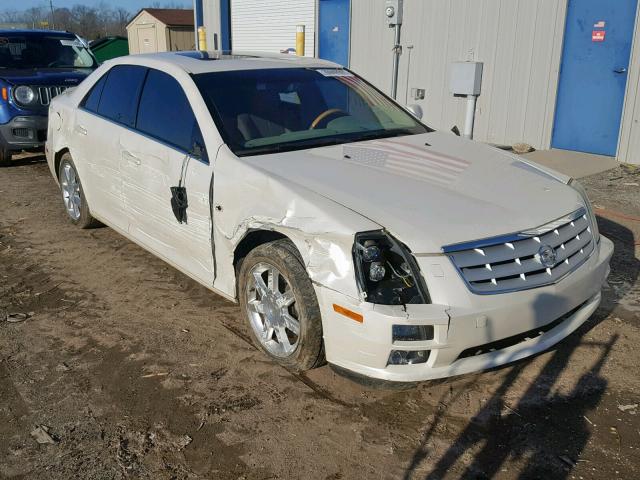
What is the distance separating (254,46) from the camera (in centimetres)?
1750

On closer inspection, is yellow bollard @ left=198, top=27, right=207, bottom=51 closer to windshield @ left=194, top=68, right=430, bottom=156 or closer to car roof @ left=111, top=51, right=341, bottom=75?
car roof @ left=111, top=51, right=341, bottom=75

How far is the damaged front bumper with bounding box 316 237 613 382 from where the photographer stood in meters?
2.81

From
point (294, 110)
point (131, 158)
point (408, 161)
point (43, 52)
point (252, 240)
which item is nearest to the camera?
point (252, 240)

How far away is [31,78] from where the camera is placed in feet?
28.7

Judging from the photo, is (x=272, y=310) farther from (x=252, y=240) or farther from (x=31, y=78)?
(x=31, y=78)

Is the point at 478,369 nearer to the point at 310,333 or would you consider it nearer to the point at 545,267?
the point at 545,267

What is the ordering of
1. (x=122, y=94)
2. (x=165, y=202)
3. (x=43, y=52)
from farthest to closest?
(x=43, y=52)
(x=122, y=94)
(x=165, y=202)

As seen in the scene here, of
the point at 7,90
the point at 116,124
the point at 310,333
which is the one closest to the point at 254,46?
the point at 7,90

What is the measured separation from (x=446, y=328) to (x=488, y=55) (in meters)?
8.65

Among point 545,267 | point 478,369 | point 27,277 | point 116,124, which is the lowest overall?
point 27,277

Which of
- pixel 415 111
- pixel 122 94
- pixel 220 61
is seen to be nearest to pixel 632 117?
pixel 415 111

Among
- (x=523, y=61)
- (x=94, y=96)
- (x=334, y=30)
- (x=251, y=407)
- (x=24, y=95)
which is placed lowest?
(x=251, y=407)

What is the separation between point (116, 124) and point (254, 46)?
43.9ft

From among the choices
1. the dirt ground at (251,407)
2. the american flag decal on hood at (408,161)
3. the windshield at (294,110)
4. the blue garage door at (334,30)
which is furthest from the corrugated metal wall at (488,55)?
the american flag decal on hood at (408,161)
